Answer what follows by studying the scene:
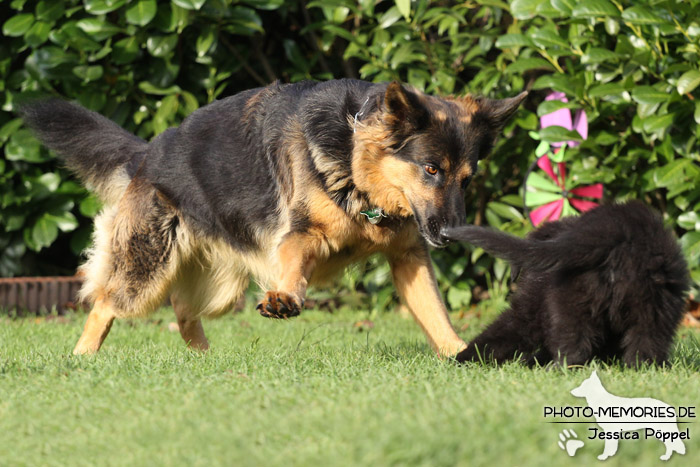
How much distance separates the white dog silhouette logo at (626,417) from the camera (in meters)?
2.68

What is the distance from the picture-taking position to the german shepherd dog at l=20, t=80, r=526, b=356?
441cm

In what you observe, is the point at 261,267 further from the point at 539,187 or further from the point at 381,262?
the point at 539,187

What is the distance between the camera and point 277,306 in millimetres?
4094

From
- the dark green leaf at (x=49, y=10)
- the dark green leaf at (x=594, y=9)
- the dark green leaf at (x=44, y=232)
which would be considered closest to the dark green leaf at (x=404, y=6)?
the dark green leaf at (x=594, y=9)

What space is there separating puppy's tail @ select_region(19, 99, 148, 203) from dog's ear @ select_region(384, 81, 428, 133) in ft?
6.74

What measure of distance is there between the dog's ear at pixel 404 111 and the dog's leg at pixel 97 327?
2.16 metres

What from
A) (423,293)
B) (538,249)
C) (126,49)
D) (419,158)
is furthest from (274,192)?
(126,49)

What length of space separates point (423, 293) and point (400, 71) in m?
2.98

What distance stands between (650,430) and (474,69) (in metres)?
5.31

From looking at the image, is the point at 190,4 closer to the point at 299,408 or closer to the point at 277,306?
the point at 277,306

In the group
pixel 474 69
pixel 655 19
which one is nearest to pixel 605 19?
pixel 655 19

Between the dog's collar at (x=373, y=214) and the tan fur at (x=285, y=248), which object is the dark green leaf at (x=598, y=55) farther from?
the dog's collar at (x=373, y=214)

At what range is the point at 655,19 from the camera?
5.45 metres

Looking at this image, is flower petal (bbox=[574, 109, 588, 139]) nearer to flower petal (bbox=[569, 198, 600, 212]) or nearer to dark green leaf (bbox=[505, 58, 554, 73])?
dark green leaf (bbox=[505, 58, 554, 73])
